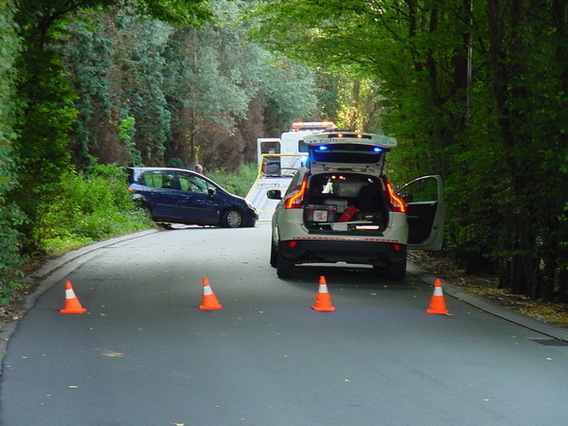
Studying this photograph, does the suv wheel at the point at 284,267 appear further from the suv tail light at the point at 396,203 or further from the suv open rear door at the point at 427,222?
the suv open rear door at the point at 427,222

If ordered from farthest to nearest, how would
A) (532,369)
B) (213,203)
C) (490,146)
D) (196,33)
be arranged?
(196,33)
(213,203)
(490,146)
(532,369)

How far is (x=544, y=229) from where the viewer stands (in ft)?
41.5

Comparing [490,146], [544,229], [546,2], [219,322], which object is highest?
[546,2]

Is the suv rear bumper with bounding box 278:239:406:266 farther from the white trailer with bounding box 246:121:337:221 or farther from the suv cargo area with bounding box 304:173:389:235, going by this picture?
the white trailer with bounding box 246:121:337:221

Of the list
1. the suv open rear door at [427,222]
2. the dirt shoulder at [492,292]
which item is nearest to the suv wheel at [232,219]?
the dirt shoulder at [492,292]

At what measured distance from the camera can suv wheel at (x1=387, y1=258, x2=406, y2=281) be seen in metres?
15.1

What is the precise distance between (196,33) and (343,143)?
33933mm

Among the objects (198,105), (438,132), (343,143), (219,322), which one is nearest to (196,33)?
(198,105)

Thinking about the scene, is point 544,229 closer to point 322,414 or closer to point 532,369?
point 532,369

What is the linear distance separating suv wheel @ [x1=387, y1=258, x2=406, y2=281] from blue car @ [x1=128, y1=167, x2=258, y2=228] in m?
16.0

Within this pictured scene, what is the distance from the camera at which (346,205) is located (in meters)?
15.8

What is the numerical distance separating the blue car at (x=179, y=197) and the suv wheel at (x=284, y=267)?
1555 centimetres

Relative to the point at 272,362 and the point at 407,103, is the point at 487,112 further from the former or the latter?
the point at 272,362

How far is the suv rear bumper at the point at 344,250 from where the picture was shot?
571 inches
